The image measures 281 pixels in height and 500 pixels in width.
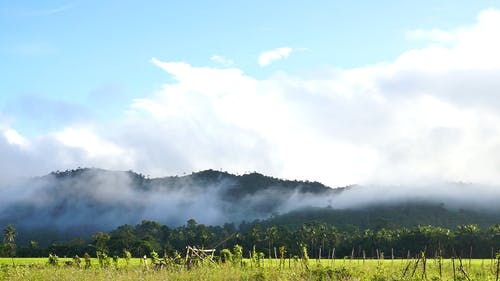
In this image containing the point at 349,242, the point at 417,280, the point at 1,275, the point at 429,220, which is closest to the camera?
the point at 417,280

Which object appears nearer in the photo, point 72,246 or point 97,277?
point 97,277

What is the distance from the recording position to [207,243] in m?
98.4

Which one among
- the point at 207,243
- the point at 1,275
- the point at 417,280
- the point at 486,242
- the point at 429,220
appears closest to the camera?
the point at 417,280

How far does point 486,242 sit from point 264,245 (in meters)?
33.0

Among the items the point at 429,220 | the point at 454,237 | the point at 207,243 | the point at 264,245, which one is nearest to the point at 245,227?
the point at 429,220

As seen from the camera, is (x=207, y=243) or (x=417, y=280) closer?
(x=417, y=280)

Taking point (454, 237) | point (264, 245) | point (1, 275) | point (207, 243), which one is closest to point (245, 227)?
point (207, 243)

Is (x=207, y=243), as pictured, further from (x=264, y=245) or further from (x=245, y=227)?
(x=245, y=227)

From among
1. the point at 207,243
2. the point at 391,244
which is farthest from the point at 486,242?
the point at 207,243

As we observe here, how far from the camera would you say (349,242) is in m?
83.5

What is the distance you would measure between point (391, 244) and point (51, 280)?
68931mm

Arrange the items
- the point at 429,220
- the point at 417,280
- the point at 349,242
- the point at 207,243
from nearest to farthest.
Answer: the point at 417,280, the point at 349,242, the point at 207,243, the point at 429,220

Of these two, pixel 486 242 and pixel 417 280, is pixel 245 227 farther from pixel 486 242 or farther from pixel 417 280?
pixel 417 280

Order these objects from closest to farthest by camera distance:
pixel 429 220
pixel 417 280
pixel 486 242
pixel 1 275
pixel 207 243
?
pixel 417 280
pixel 1 275
pixel 486 242
pixel 207 243
pixel 429 220
